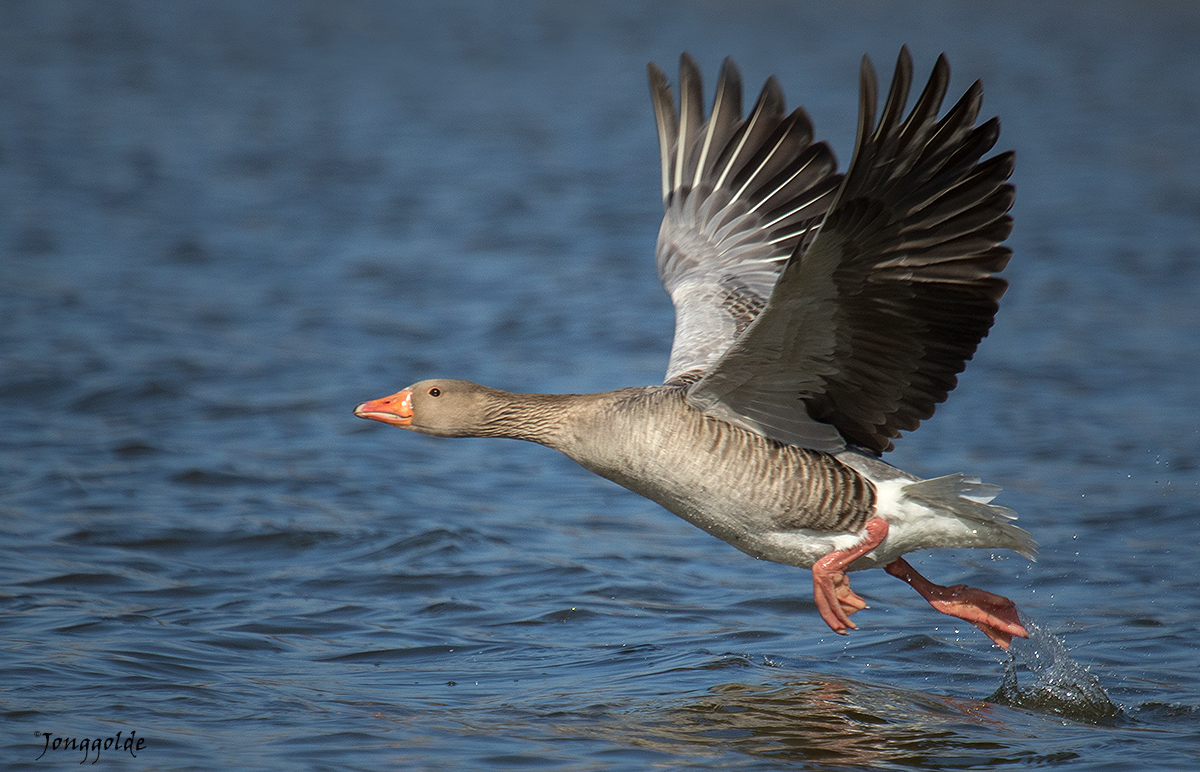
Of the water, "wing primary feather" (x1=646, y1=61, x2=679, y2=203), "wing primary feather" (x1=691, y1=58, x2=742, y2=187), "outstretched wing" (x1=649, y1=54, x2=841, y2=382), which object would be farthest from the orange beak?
"wing primary feather" (x1=691, y1=58, x2=742, y2=187)

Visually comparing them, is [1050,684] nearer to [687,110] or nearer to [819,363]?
[819,363]

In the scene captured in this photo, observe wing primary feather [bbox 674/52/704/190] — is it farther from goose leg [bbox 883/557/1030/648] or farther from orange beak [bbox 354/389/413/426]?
goose leg [bbox 883/557/1030/648]

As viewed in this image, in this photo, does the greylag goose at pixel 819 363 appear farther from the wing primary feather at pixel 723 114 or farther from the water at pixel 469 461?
the water at pixel 469 461

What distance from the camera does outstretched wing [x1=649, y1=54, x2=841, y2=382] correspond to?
7.36 m

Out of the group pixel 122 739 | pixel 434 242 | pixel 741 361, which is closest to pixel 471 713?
pixel 122 739

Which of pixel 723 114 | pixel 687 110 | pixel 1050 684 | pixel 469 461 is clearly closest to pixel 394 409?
pixel 687 110

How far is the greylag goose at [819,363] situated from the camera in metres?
5.39

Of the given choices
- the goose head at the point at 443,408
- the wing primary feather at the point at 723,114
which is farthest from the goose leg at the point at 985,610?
the wing primary feather at the point at 723,114

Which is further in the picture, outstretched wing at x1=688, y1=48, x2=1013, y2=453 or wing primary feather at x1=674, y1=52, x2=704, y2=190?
wing primary feather at x1=674, y1=52, x2=704, y2=190

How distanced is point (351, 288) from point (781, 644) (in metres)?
8.29

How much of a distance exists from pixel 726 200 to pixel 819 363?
207cm

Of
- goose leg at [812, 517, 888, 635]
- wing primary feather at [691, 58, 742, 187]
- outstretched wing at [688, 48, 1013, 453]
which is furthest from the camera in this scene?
wing primary feather at [691, 58, 742, 187]

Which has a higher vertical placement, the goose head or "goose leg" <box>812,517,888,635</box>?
the goose head

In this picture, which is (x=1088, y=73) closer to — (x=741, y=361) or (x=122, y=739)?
(x=741, y=361)
